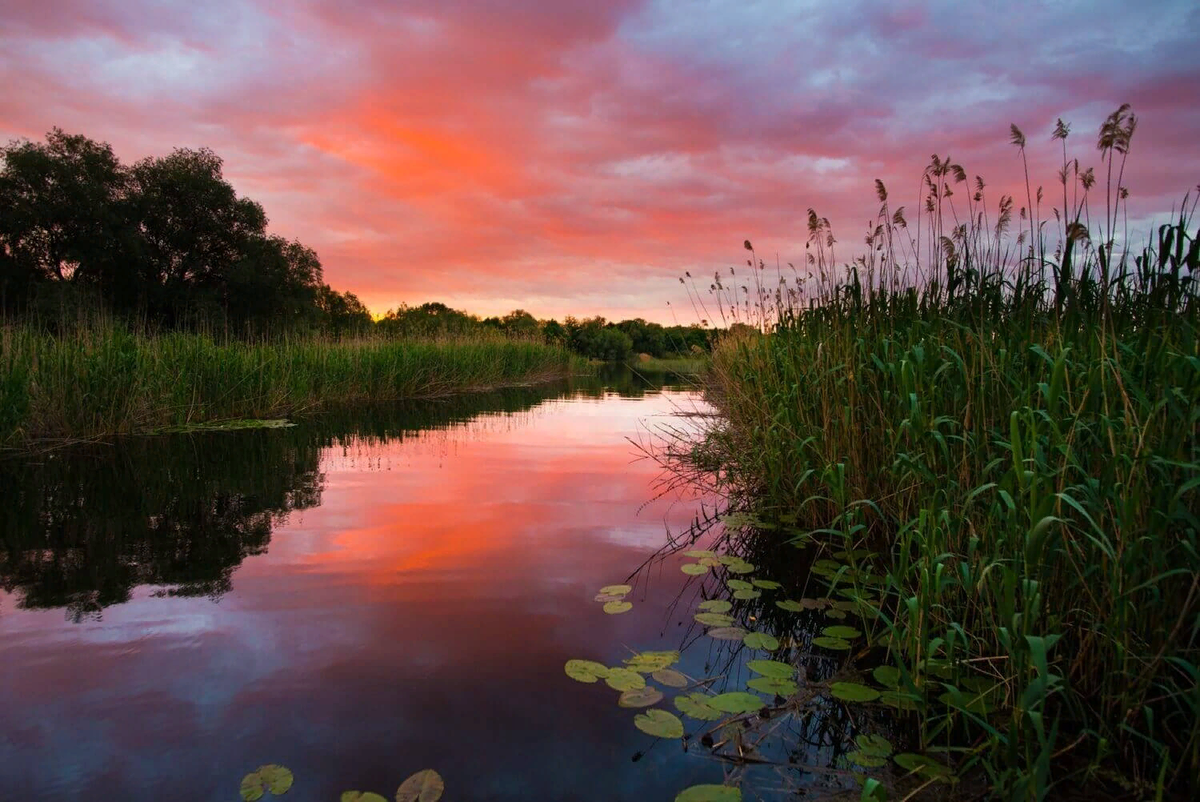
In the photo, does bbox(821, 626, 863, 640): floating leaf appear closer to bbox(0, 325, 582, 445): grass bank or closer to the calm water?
the calm water

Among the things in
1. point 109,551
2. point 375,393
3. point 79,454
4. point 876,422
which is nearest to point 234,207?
point 375,393

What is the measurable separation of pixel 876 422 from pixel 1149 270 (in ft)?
5.13

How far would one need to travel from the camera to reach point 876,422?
3795mm

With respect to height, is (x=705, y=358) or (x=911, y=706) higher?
(x=705, y=358)

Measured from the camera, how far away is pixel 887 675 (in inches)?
97.5

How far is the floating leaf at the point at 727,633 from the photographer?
290cm

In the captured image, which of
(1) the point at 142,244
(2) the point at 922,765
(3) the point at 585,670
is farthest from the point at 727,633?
(1) the point at 142,244

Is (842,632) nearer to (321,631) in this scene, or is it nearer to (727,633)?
(727,633)

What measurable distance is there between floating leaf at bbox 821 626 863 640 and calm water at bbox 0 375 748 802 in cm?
70

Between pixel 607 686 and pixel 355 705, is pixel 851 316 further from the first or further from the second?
pixel 355 705

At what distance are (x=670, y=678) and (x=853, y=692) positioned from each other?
69 centimetres

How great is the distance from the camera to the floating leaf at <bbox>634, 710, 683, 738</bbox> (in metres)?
2.16

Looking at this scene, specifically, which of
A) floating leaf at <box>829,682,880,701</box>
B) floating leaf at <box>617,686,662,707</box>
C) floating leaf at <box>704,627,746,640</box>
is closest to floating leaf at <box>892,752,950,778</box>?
floating leaf at <box>829,682,880,701</box>

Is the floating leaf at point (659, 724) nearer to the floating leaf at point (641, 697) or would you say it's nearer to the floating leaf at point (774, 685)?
the floating leaf at point (641, 697)
